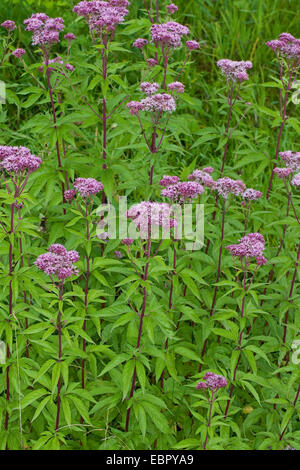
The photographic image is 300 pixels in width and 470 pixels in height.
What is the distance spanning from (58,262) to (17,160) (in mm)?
731

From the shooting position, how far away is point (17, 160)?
381 cm

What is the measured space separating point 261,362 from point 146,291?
136 cm

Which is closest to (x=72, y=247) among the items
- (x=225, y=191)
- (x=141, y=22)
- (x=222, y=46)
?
(x=225, y=191)

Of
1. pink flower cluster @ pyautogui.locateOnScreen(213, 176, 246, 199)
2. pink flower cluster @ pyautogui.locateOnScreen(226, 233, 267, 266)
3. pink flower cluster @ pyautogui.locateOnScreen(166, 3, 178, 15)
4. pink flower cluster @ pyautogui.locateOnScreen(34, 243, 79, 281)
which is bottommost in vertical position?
pink flower cluster @ pyautogui.locateOnScreen(226, 233, 267, 266)

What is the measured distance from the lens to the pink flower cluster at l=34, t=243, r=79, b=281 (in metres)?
3.59

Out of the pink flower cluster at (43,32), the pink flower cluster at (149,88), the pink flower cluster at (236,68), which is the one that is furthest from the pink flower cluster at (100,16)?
the pink flower cluster at (236,68)

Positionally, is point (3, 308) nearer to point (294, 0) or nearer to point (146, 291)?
point (146, 291)

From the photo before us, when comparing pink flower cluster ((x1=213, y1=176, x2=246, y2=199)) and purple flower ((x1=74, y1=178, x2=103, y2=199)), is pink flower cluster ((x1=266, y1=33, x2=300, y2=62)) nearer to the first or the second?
pink flower cluster ((x1=213, y1=176, x2=246, y2=199))

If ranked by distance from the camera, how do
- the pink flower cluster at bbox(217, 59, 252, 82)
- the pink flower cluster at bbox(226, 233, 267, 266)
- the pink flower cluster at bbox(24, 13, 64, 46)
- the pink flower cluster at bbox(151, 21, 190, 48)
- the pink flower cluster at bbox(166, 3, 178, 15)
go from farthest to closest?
the pink flower cluster at bbox(166, 3, 178, 15)
the pink flower cluster at bbox(217, 59, 252, 82)
the pink flower cluster at bbox(151, 21, 190, 48)
the pink flower cluster at bbox(24, 13, 64, 46)
the pink flower cluster at bbox(226, 233, 267, 266)

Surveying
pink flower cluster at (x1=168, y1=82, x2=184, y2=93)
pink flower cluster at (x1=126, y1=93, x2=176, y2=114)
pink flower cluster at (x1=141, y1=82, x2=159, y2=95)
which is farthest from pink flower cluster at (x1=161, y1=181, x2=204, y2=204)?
pink flower cluster at (x1=168, y1=82, x2=184, y2=93)

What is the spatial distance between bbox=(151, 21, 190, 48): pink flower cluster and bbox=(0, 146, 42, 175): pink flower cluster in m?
1.62

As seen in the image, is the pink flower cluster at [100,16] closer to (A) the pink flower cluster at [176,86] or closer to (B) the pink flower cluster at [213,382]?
(A) the pink flower cluster at [176,86]

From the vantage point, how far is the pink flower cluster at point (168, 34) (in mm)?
4773

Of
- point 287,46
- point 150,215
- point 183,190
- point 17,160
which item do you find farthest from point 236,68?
point 17,160
